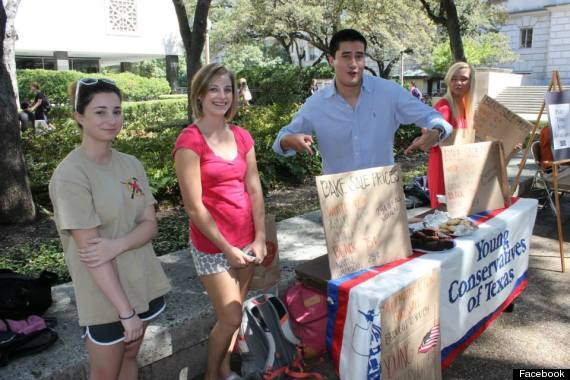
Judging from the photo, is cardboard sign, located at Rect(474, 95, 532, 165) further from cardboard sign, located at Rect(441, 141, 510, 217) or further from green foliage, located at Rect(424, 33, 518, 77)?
green foliage, located at Rect(424, 33, 518, 77)

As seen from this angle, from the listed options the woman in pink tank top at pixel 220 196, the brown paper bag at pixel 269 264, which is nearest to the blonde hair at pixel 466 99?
the brown paper bag at pixel 269 264

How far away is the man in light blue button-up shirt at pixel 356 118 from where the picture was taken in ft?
9.52

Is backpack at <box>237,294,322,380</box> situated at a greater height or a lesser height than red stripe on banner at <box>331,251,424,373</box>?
lesser

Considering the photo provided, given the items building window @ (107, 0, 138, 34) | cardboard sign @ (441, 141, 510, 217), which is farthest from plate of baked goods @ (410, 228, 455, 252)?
building window @ (107, 0, 138, 34)

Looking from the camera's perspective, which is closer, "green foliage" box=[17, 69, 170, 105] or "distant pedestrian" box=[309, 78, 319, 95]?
"distant pedestrian" box=[309, 78, 319, 95]

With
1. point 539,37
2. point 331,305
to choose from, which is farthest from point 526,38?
point 331,305

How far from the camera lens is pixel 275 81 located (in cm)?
2014

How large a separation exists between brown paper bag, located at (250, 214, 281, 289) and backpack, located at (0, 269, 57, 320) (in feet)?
4.15

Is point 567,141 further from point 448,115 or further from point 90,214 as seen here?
point 90,214

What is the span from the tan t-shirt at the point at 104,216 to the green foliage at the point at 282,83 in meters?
17.0

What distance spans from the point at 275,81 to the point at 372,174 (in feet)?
59.7

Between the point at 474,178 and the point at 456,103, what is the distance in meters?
1.08

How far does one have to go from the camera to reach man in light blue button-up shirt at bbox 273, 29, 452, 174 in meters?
2.90

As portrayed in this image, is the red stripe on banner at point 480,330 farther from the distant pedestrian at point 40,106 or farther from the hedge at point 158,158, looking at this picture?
the distant pedestrian at point 40,106
